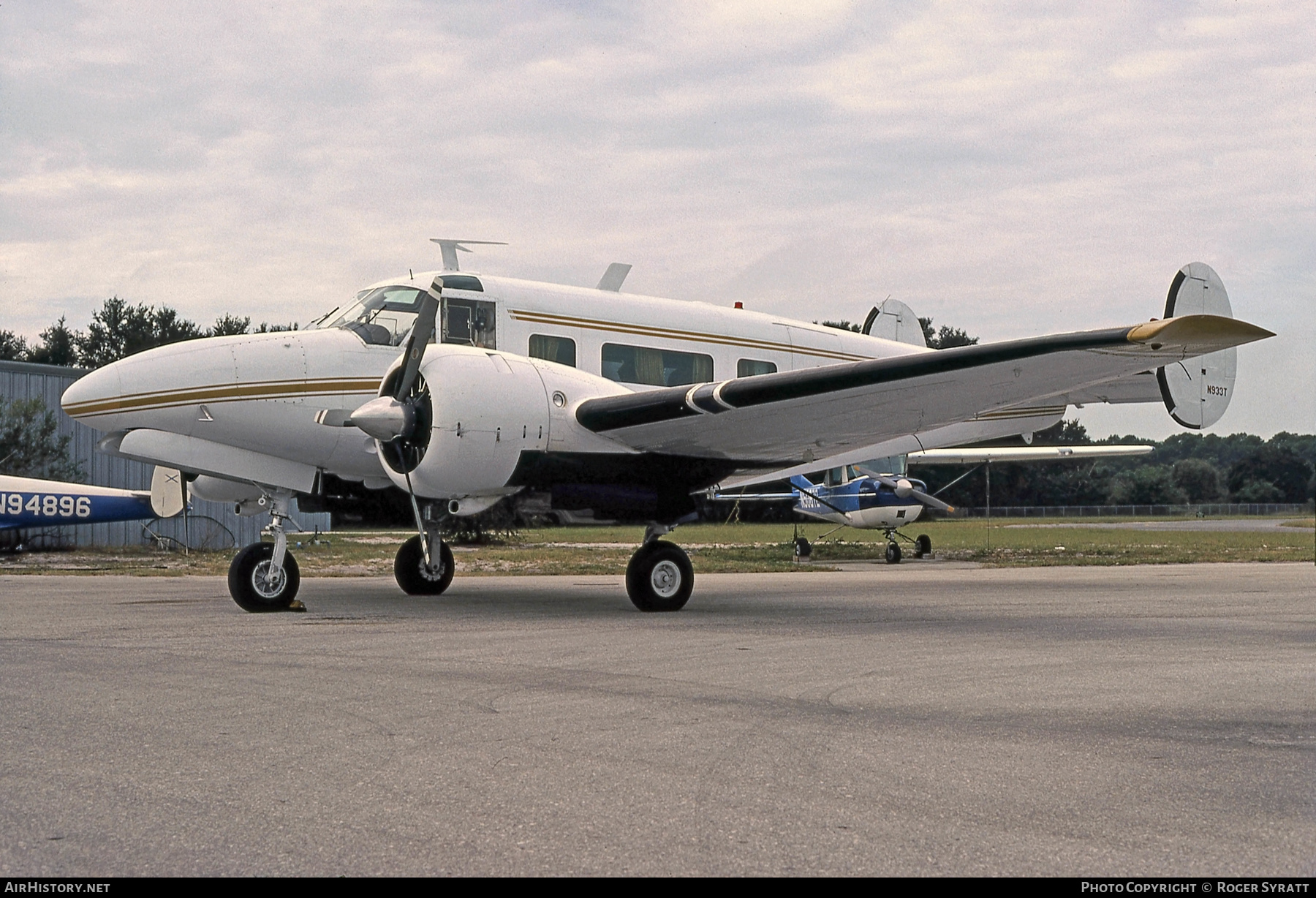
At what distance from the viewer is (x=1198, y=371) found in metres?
14.5

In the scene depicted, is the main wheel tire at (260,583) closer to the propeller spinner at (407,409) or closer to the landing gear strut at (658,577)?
the propeller spinner at (407,409)

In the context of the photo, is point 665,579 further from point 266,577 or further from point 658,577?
point 266,577

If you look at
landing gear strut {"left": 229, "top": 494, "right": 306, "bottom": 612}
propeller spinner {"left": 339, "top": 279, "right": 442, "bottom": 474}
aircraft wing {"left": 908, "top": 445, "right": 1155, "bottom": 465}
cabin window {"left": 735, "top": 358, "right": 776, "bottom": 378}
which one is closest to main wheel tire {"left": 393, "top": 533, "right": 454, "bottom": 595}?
landing gear strut {"left": 229, "top": 494, "right": 306, "bottom": 612}

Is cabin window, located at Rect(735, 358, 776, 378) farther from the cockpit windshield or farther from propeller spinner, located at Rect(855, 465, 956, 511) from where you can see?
propeller spinner, located at Rect(855, 465, 956, 511)

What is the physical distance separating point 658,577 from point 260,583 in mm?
4499

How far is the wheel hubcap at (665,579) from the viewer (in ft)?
44.6

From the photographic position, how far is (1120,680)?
8.00 metres

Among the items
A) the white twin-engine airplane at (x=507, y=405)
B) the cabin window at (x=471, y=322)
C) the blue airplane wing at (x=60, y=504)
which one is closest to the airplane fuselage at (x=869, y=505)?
the white twin-engine airplane at (x=507, y=405)

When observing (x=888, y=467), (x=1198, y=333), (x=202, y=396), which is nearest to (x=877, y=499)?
(x=888, y=467)

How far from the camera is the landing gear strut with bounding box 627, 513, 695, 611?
13.6 m

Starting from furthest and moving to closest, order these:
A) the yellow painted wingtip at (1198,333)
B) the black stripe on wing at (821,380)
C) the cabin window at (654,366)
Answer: the cabin window at (654,366) < the black stripe on wing at (821,380) < the yellow painted wingtip at (1198,333)

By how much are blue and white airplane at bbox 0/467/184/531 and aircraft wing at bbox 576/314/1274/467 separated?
2099 cm

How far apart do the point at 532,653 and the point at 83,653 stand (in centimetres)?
348

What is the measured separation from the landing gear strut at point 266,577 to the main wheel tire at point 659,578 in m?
3.83
